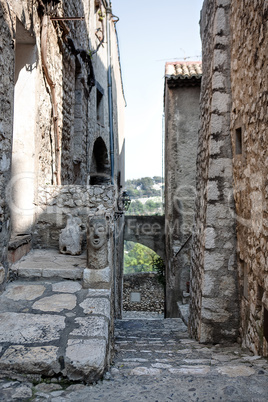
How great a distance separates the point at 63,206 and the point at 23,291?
143 cm

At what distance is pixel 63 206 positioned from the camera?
4.08 meters

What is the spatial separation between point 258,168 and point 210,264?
1259 millimetres

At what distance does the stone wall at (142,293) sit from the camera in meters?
11.3

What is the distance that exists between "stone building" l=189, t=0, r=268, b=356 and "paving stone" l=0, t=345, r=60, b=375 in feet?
5.30

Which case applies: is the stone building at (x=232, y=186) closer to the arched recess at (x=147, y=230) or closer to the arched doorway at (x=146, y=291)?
the arched recess at (x=147, y=230)

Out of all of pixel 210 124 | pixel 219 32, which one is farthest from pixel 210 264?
pixel 219 32

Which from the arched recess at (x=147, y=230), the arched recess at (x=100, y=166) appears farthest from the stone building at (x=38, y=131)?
the arched recess at (x=100, y=166)

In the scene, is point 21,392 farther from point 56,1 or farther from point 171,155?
point 171,155

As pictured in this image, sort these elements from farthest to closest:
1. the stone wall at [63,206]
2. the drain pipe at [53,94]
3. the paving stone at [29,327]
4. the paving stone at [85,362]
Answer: the drain pipe at [53,94], the stone wall at [63,206], the paving stone at [29,327], the paving stone at [85,362]

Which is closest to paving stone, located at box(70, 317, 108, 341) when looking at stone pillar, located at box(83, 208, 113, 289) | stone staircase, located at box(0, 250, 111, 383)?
stone staircase, located at box(0, 250, 111, 383)

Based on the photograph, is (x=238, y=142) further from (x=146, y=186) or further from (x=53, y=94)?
(x=146, y=186)

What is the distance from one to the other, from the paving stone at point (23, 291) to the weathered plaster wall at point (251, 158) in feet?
6.37

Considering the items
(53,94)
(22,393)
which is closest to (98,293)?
(22,393)

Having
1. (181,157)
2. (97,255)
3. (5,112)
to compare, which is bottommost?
(97,255)
